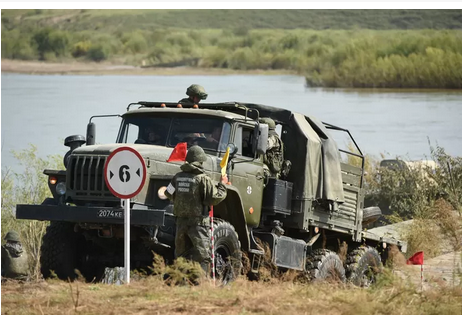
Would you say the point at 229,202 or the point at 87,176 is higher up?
the point at 87,176

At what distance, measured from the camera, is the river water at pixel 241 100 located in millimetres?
30922

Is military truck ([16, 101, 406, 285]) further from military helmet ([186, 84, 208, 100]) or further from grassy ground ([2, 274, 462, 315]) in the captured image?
grassy ground ([2, 274, 462, 315])

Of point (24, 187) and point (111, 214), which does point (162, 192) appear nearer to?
Answer: point (111, 214)

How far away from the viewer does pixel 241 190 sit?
45.4 ft

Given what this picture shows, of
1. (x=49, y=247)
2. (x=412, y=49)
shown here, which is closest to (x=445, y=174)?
(x=412, y=49)

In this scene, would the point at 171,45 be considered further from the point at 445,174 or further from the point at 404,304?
the point at 404,304

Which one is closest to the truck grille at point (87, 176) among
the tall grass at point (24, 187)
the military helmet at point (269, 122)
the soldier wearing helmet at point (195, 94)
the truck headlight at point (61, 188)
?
the truck headlight at point (61, 188)

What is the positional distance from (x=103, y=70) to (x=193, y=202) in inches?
1010

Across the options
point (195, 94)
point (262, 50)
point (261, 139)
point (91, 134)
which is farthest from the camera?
point (262, 50)

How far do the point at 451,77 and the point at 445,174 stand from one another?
387 cm

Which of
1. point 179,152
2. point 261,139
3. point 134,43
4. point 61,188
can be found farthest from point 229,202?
point 134,43

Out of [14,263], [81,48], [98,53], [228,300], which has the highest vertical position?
[81,48]

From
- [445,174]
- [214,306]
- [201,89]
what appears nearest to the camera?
[214,306]

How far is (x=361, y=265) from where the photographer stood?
16094 millimetres
